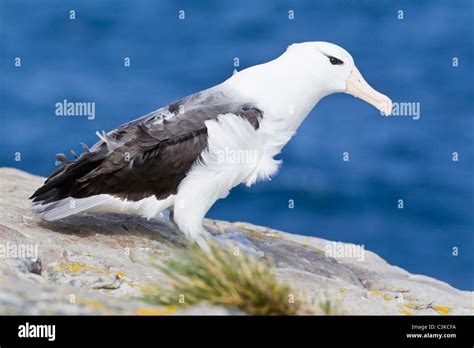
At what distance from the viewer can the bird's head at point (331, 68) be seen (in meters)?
9.18

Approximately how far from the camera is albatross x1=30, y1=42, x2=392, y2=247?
8.33 meters

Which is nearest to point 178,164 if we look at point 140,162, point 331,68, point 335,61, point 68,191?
point 140,162

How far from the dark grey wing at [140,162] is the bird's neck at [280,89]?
0.30m

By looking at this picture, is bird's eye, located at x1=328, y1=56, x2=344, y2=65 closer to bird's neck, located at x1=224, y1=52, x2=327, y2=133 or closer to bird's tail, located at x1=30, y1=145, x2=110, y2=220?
bird's neck, located at x1=224, y1=52, x2=327, y2=133

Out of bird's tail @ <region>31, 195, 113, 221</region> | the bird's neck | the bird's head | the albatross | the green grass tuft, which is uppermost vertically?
the bird's head

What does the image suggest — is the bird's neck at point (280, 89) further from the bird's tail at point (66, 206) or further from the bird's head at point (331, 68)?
the bird's tail at point (66, 206)

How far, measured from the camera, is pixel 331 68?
30.4 feet

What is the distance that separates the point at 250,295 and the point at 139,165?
357 cm

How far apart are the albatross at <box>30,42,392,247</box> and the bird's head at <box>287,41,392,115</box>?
2.30 ft

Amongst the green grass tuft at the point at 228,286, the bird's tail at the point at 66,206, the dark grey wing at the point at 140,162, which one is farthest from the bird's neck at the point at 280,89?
the green grass tuft at the point at 228,286

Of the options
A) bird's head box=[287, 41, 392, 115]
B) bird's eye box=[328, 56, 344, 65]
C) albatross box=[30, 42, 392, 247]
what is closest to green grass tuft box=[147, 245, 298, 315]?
albatross box=[30, 42, 392, 247]

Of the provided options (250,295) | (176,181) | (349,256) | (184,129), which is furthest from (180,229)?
(250,295)

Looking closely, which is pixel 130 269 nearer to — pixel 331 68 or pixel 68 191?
pixel 68 191

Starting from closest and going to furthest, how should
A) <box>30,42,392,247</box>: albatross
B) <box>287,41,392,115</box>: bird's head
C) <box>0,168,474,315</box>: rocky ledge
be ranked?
<box>0,168,474,315</box>: rocky ledge < <box>30,42,392,247</box>: albatross < <box>287,41,392,115</box>: bird's head
